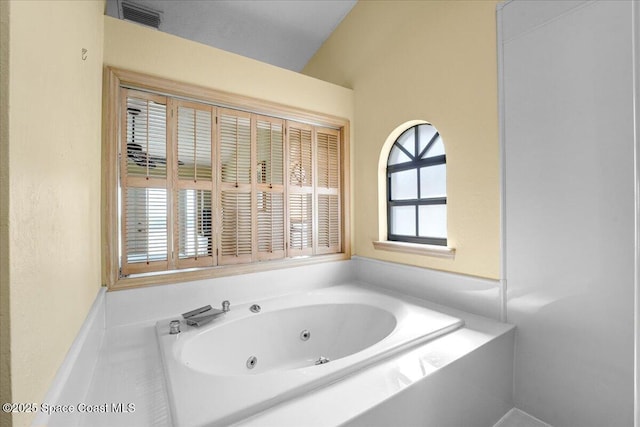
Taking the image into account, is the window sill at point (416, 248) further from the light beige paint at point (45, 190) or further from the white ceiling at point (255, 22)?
the white ceiling at point (255, 22)

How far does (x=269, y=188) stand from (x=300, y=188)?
278 millimetres

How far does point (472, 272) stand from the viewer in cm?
170

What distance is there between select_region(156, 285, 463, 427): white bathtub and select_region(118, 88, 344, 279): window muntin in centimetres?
40

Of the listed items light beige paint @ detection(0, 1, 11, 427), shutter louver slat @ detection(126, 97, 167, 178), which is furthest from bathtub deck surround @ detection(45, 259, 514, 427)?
shutter louver slat @ detection(126, 97, 167, 178)

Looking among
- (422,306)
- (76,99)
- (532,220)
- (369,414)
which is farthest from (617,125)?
(76,99)

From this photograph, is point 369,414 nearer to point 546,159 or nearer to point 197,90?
point 546,159

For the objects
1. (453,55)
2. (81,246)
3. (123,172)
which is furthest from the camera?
(453,55)

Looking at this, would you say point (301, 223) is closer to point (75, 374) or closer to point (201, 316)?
point (201, 316)

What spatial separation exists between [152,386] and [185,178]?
1165 millimetres

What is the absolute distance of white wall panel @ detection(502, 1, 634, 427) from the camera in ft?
3.88

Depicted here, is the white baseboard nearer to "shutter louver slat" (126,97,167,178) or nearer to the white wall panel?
"shutter louver slat" (126,97,167,178)

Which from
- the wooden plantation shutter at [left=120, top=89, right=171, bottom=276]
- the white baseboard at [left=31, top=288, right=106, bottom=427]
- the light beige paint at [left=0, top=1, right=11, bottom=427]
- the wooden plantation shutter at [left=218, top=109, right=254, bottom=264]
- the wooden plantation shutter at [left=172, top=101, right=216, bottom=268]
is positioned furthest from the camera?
the wooden plantation shutter at [left=218, top=109, right=254, bottom=264]

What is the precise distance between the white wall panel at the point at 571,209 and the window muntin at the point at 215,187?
4.58ft

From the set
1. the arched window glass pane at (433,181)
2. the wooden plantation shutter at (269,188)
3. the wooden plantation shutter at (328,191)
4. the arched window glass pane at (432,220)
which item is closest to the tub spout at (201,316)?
the wooden plantation shutter at (269,188)
